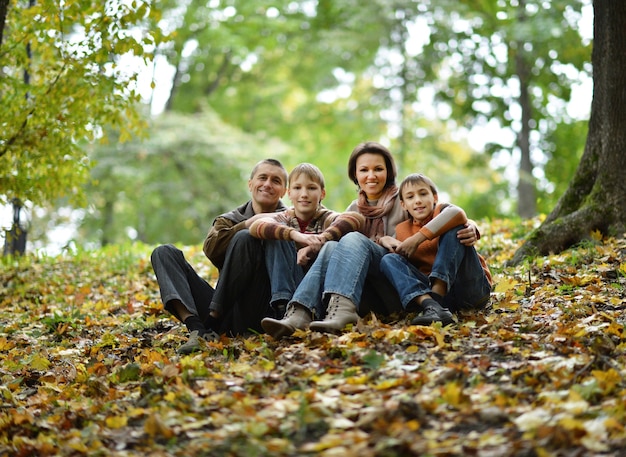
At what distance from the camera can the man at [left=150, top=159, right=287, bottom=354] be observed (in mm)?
4625

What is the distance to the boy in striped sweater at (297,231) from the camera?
453 centimetres

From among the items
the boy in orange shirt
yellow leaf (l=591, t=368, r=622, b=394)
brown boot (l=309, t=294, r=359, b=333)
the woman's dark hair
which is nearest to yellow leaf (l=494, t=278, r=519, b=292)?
the boy in orange shirt

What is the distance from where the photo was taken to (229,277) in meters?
4.63

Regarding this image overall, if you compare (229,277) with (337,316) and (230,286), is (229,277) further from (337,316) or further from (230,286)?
(337,316)

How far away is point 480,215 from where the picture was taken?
15594 millimetres

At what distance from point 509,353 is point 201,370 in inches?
66.0

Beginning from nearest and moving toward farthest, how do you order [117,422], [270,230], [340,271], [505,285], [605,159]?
1. [117,422]
2. [340,271]
3. [270,230]
4. [505,285]
5. [605,159]

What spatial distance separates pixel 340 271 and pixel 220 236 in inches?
36.3

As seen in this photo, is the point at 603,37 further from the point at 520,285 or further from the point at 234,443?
the point at 234,443

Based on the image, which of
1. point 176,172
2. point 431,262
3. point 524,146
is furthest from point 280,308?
point 176,172

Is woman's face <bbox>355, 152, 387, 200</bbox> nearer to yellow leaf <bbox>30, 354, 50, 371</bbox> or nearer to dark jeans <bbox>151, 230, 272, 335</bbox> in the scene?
dark jeans <bbox>151, 230, 272, 335</bbox>

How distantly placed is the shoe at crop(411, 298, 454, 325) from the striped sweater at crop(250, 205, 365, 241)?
2.40 feet

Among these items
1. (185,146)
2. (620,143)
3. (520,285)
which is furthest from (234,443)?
(185,146)

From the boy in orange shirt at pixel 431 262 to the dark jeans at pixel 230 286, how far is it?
858mm
